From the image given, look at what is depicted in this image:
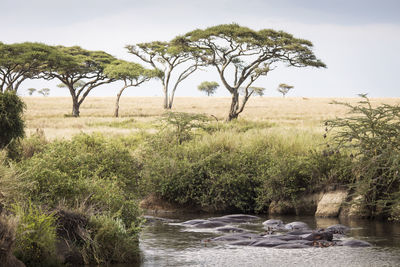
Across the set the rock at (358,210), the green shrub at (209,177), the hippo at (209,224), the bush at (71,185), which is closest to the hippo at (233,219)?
the hippo at (209,224)

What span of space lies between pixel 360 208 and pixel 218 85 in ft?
262

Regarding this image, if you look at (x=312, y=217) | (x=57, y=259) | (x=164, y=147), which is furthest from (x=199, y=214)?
(x=57, y=259)

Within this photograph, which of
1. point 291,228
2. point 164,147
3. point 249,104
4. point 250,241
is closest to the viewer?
point 250,241

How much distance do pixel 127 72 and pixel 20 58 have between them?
1042 centimetres

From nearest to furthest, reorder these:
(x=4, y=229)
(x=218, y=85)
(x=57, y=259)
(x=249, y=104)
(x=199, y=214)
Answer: (x=4, y=229) → (x=57, y=259) → (x=199, y=214) → (x=249, y=104) → (x=218, y=85)

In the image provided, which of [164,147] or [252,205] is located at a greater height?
[164,147]

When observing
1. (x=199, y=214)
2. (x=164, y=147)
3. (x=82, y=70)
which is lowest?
(x=199, y=214)

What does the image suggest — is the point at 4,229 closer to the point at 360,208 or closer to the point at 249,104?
the point at 360,208

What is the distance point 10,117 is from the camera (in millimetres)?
16438

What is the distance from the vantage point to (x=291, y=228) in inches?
485

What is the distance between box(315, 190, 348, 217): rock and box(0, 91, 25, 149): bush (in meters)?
9.20

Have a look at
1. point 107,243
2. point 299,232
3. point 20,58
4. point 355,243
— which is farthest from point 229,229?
point 20,58

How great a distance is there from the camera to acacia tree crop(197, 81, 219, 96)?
93.2m

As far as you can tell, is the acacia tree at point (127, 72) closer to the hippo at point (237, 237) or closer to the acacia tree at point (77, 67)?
the acacia tree at point (77, 67)
